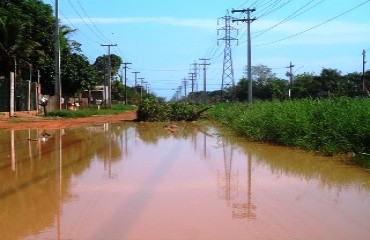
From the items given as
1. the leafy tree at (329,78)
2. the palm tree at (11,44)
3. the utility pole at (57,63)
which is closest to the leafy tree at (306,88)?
the leafy tree at (329,78)

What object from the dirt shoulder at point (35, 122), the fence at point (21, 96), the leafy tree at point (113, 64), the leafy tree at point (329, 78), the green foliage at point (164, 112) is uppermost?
the leafy tree at point (113, 64)

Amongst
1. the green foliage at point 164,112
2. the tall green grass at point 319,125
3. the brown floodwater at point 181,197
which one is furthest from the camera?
the green foliage at point 164,112

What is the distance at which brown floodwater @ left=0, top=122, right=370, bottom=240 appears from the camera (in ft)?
20.0

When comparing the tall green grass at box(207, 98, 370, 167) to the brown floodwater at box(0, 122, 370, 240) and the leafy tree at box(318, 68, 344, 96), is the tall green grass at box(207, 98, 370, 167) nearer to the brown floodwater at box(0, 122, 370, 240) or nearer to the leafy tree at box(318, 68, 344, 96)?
the brown floodwater at box(0, 122, 370, 240)

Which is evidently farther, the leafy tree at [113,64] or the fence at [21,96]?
the leafy tree at [113,64]

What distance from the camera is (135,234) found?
5.92 meters

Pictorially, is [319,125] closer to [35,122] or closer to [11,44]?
[35,122]

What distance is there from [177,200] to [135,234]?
2064mm

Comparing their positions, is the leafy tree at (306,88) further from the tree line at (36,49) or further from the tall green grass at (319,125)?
the tall green grass at (319,125)

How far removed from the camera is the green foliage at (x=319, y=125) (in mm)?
13047

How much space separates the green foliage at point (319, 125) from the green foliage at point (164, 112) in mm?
15868

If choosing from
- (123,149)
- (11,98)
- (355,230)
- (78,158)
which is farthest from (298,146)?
(11,98)

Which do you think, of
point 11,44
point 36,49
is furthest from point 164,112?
point 36,49

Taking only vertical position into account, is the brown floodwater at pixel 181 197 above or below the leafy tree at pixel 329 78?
below
